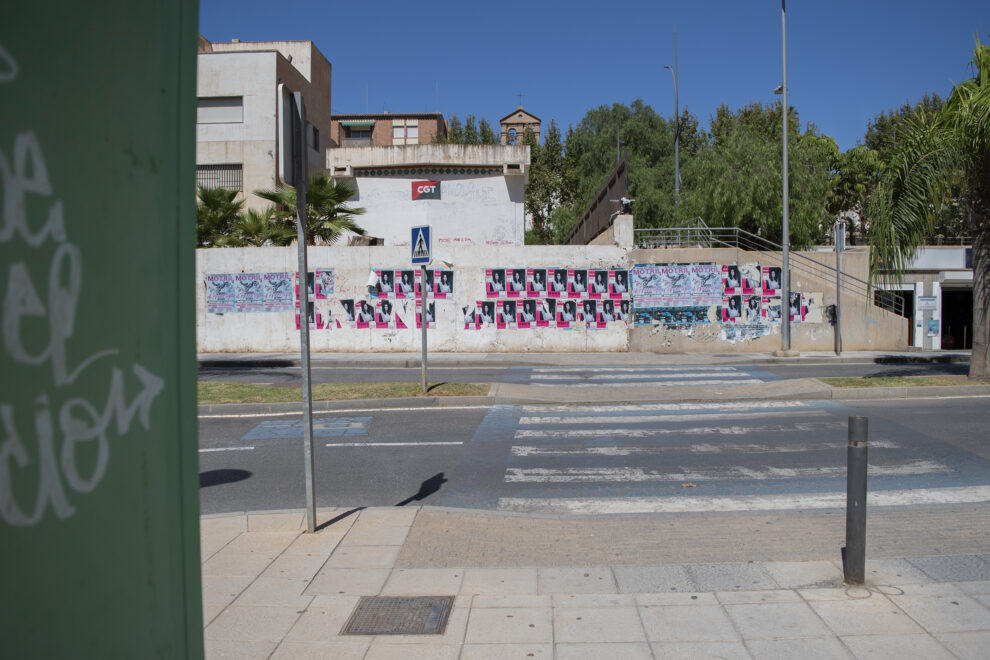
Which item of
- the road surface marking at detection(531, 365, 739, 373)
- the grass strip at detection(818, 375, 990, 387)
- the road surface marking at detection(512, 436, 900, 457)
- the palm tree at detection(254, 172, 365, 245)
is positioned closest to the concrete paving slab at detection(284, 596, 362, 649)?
the road surface marking at detection(512, 436, 900, 457)

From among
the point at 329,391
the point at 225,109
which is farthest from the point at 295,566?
the point at 225,109

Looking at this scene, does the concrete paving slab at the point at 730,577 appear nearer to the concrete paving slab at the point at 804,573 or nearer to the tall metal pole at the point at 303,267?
the concrete paving slab at the point at 804,573

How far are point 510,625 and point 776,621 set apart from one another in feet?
5.06

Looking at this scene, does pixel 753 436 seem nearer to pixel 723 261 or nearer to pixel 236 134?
pixel 723 261

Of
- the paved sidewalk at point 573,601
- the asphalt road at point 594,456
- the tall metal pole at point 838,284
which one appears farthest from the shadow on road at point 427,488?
the tall metal pole at point 838,284

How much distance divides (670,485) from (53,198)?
706 cm

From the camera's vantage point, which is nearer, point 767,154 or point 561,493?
point 561,493

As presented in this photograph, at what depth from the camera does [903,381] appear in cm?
1405

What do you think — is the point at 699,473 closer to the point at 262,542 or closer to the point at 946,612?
the point at 946,612

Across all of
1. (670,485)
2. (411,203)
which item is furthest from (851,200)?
(670,485)

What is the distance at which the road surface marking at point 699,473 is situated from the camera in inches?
317

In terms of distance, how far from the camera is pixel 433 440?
10219mm

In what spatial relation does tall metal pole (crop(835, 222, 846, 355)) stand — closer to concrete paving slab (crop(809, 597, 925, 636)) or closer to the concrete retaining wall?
the concrete retaining wall

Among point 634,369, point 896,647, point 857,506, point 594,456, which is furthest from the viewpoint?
point 634,369
